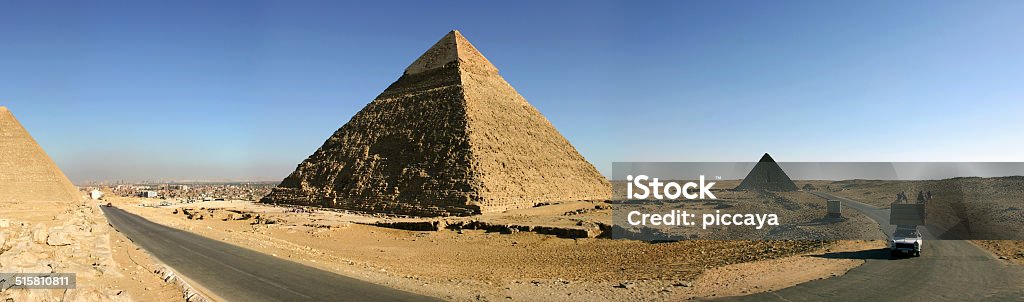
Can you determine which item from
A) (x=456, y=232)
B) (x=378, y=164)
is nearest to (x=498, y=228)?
(x=456, y=232)

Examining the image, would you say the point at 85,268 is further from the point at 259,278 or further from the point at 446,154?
the point at 446,154

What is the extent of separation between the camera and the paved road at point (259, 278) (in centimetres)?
1058

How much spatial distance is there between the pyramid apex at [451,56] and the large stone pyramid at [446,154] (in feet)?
0.58

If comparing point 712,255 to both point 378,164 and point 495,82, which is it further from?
point 495,82

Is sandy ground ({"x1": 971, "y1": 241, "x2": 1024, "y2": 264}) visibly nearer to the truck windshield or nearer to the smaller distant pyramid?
the truck windshield

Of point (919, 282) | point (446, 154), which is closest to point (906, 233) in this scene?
point (919, 282)

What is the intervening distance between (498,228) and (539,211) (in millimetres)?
11415

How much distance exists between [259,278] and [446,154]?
33.8 m

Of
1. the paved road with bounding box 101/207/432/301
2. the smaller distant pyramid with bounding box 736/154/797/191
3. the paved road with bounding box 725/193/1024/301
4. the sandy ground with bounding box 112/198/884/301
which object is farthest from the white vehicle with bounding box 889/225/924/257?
the smaller distant pyramid with bounding box 736/154/797/191

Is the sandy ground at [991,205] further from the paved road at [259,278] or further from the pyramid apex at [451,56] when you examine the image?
the pyramid apex at [451,56]

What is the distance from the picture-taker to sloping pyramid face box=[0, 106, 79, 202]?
51.6 metres

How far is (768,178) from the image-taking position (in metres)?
Result: 68.2

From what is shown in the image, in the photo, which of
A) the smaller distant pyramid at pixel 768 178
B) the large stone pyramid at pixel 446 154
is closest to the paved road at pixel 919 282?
the large stone pyramid at pixel 446 154

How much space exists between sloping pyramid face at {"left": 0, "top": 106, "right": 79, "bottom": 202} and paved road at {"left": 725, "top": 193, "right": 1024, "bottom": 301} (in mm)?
68299
